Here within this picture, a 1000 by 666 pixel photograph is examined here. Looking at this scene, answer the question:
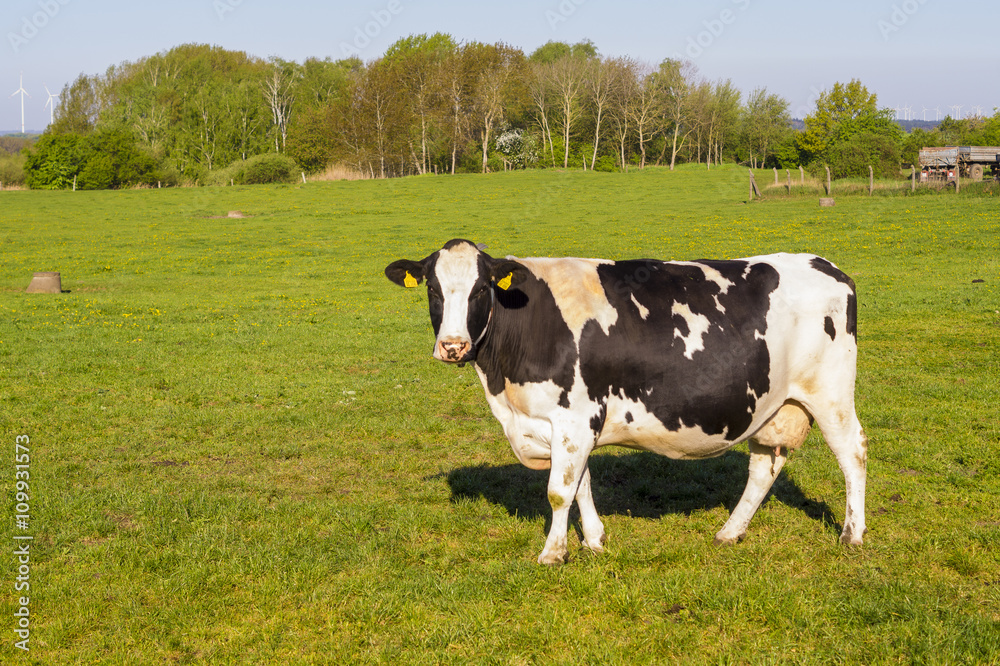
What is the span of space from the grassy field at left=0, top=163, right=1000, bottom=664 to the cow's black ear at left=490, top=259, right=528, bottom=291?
91.3 inches

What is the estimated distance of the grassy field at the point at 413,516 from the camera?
569 cm

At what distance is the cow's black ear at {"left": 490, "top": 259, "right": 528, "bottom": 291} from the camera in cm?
657

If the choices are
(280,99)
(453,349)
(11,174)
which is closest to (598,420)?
(453,349)

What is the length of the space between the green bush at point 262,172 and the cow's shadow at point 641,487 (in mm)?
72295

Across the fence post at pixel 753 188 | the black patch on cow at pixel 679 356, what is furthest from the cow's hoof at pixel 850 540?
the fence post at pixel 753 188

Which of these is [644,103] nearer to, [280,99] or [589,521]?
[280,99]

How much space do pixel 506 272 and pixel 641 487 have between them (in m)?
3.39

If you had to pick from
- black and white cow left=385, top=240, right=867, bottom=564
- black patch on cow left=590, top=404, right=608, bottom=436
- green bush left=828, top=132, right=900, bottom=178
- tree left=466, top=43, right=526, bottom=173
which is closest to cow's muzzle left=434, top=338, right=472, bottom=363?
black and white cow left=385, top=240, right=867, bottom=564

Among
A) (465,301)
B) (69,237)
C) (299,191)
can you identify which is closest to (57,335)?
(465,301)

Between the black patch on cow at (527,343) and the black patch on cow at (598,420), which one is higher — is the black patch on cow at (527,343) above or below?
above

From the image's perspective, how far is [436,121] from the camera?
290ft

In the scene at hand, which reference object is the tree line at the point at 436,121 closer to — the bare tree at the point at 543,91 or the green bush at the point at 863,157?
the bare tree at the point at 543,91

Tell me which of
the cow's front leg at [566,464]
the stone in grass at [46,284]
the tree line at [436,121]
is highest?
the tree line at [436,121]

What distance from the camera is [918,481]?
874 centimetres
